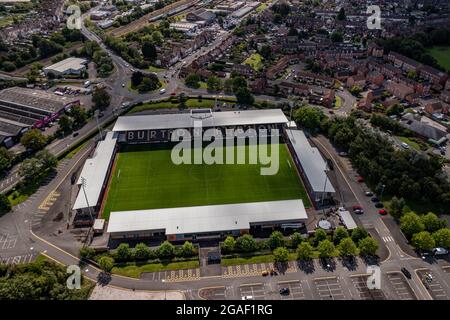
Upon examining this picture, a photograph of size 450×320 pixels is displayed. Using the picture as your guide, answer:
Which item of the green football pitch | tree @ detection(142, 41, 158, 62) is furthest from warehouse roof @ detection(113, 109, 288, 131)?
tree @ detection(142, 41, 158, 62)

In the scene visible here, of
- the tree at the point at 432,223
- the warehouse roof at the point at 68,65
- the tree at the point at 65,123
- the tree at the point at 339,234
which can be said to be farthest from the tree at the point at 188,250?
the warehouse roof at the point at 68,65

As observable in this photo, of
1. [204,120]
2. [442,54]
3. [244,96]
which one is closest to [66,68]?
[204,120]

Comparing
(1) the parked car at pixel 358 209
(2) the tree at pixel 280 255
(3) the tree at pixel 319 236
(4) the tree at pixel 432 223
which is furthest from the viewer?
(1) the parked car at pixel 358 209

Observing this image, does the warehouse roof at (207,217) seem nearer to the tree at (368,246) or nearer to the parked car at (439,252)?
the tree at (368,246)

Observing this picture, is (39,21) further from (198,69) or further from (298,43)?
(298,43)

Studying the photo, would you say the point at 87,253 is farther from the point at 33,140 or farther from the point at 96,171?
the point at 33,140
